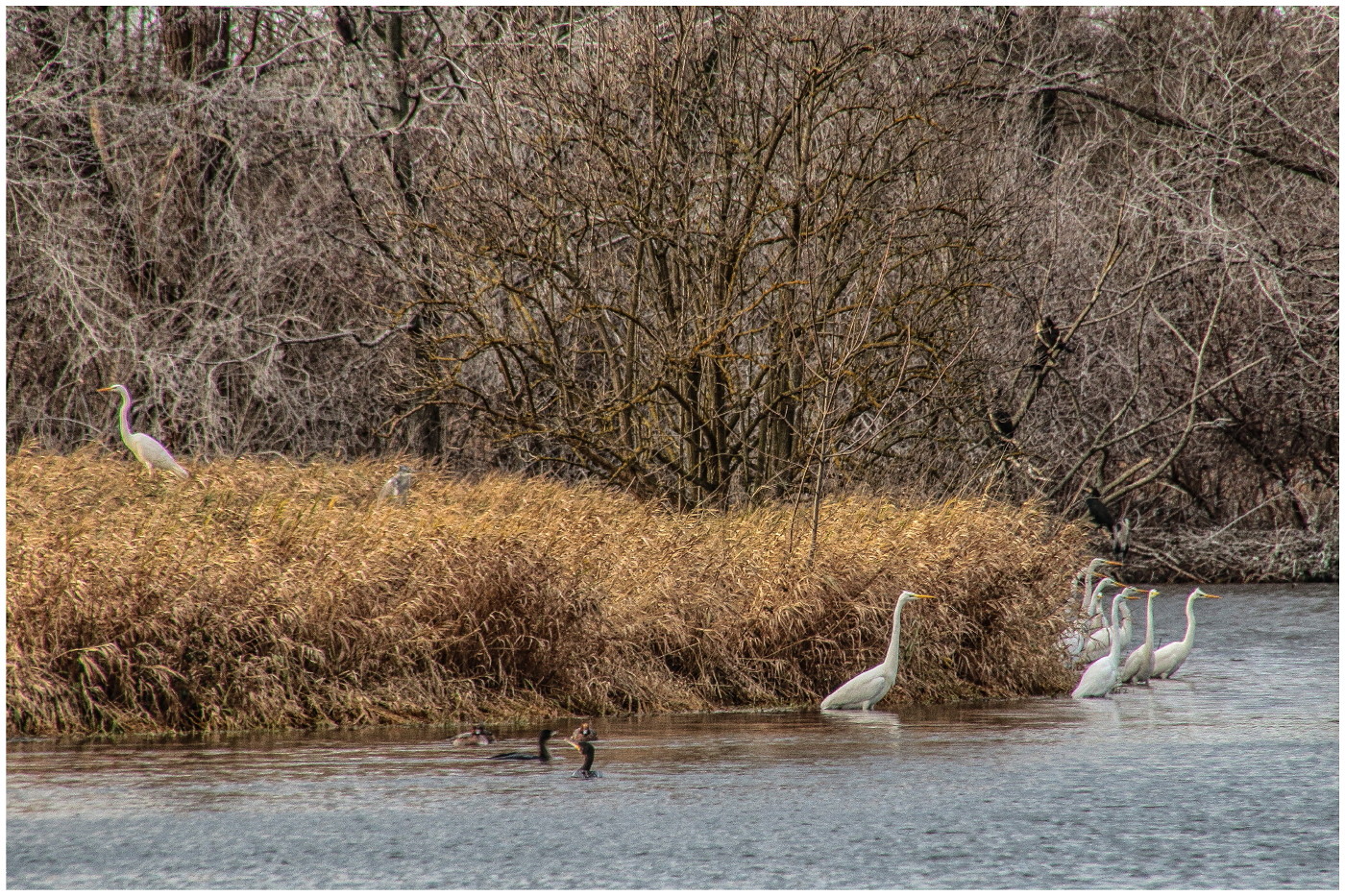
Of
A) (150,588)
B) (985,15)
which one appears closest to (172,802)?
(150,588)

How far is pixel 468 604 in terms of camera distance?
434 inches

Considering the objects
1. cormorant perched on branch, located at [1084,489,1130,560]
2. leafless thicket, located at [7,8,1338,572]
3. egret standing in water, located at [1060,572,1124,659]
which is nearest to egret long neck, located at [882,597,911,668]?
leafless thicket, located at [7,8,1338,572]

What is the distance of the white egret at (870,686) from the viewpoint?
1136 centimetres

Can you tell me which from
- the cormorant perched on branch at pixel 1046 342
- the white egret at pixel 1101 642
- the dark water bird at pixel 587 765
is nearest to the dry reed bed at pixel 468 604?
the white egret at pixel 1101 642

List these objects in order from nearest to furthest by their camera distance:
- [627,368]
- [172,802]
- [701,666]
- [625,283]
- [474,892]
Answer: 1. [474,892]
2. [172,802]
3. [701,666]
4. [627,368]
5. [625,283]

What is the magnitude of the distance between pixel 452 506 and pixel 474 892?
7133 millimetres

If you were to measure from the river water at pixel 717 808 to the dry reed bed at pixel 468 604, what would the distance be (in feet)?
1.54

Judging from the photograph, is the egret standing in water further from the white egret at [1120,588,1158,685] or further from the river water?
the river water

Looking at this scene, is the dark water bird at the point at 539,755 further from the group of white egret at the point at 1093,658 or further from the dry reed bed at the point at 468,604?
the group of white egret at the point at 1093,658

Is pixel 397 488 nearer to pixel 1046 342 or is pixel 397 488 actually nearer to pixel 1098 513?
pixel 1046 342

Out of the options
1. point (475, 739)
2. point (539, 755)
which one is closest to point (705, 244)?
point (475, 739)

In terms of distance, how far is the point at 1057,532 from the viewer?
1433cm

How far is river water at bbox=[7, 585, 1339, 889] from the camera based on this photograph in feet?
22.1

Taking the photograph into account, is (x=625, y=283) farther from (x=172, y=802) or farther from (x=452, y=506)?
(x=172, y=802)
